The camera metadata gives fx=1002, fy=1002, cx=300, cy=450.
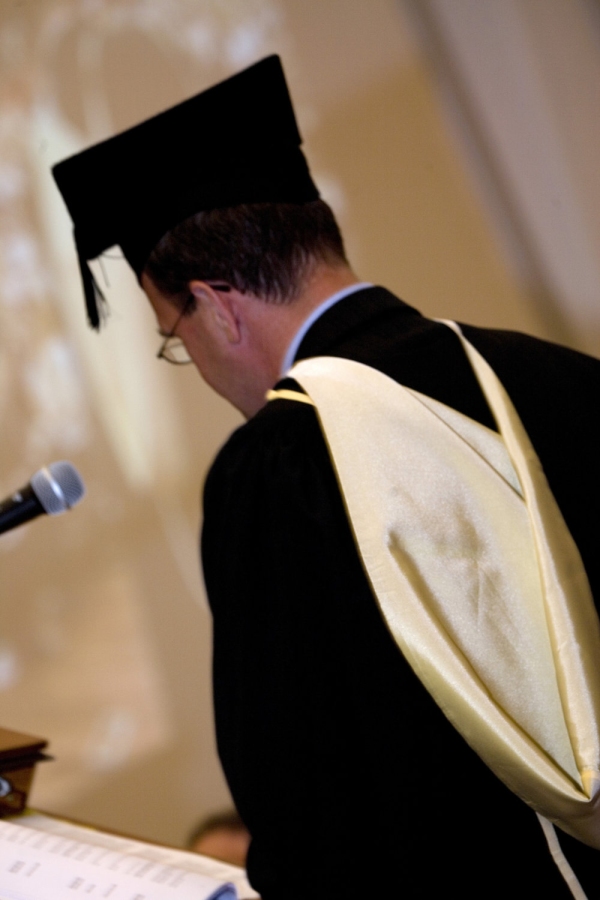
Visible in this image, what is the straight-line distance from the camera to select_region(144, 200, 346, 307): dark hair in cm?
152

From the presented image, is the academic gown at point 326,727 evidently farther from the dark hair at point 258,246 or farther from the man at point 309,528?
the dark hair at point 258,246

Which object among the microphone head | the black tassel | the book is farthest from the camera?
the black tassel

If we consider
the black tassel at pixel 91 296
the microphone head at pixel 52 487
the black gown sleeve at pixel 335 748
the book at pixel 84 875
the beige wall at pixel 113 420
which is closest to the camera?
the book at pixel 84 875

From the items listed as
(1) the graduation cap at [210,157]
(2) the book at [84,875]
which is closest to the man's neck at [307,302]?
(1) the graduation cap at [210,157]

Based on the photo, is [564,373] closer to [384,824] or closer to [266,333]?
[266,333]

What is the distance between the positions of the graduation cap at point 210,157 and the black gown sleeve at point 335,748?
0.53m

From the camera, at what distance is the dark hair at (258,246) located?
152cm

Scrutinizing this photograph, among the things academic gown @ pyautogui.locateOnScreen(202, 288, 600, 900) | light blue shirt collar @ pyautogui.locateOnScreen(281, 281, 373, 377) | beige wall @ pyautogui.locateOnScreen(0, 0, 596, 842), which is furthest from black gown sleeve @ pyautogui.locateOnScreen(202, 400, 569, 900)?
beige wall @ pyautogui.locateOnScreen(0, 0, 596, 842)

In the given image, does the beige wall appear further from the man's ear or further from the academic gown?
the academic gown

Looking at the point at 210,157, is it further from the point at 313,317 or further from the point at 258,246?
the point at 313,317

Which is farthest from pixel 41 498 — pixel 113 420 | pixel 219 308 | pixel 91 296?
pixel 113 420

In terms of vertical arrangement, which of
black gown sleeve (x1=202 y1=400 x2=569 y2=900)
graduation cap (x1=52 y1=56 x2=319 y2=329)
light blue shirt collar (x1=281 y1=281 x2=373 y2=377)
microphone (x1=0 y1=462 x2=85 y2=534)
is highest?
graduation cap (x1=52 y1=56 x2=319 y2=329)

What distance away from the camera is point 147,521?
2998 mm

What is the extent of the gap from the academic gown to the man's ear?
31 cm
